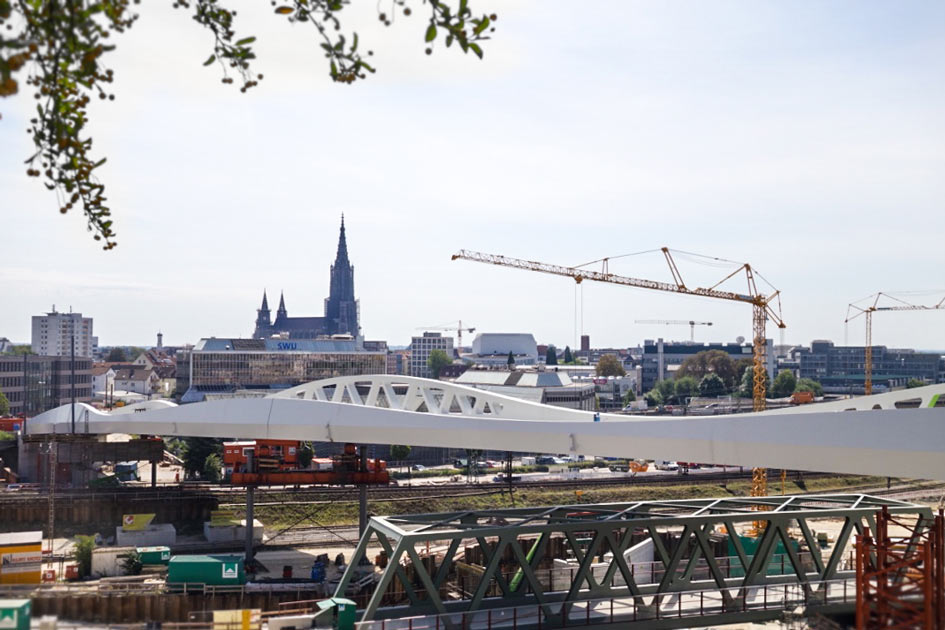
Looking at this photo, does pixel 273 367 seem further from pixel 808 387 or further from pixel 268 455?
pixel 808 387

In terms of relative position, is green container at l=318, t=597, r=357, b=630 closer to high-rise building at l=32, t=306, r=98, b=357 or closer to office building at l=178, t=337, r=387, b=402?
office building at l=178, t=337, r=387, b=402

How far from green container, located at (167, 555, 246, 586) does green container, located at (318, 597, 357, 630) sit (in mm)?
14929

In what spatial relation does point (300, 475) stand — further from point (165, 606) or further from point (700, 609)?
point (700, 609)

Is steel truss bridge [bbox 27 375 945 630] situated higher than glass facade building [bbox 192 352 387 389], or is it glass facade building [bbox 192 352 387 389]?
glass facade building [bbox 192 352 387 389]

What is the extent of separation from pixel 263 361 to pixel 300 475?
61.7 m

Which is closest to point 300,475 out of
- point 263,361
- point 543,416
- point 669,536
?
point 543,416

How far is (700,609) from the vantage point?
24953 millimetres

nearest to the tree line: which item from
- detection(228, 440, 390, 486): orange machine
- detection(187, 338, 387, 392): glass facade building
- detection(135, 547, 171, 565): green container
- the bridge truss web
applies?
detection(187, 338, 387, 392): glass facade building

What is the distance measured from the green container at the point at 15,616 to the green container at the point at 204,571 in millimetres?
22882

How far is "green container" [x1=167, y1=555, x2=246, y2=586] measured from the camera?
35281 mm

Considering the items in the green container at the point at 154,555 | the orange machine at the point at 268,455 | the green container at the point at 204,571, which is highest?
the orange machine at the point at 268,455

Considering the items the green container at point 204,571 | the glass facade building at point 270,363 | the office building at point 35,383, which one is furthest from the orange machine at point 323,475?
the office building at point 35,383

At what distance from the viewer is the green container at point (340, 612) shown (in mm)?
21750

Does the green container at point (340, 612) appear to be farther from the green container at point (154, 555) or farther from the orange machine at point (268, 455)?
the orange machine at point (268, 455)
